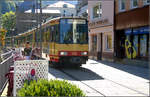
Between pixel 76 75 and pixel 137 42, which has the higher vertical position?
pixel 137 42

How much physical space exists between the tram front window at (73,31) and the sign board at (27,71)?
10.6m

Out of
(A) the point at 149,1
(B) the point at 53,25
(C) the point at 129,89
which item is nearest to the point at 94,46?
(A) the point at 149,1

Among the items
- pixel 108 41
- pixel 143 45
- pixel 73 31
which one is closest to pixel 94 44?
pixel 108 41

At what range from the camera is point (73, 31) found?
17719 mm

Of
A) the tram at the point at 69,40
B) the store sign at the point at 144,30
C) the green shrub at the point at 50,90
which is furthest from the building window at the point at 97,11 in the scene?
the green shrub at the point at 50,90

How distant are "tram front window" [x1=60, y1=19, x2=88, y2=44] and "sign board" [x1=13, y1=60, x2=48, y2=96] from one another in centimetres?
1064

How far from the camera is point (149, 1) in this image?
21.1 metres

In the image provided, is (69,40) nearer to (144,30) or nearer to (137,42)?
(144,30)

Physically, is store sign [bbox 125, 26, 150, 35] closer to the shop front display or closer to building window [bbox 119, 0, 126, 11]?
the shop front display

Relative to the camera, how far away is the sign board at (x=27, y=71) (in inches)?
259

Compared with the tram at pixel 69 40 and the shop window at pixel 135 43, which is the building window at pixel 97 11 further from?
the tram at pixel 69 40

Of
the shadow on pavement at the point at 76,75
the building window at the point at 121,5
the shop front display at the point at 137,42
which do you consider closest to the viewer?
the shadow on pavement at the point at 76,75

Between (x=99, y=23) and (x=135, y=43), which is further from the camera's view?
(x=99, y=23)

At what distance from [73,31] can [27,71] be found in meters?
11.2
